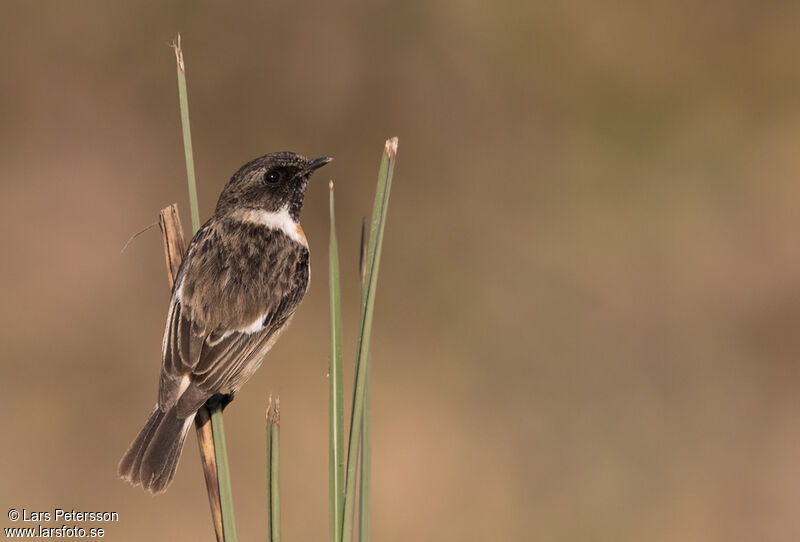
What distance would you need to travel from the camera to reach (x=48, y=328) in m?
6.36

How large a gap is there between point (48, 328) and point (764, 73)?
6.32 metres

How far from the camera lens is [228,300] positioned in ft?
12.1

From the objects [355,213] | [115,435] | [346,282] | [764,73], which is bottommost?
[115,435]

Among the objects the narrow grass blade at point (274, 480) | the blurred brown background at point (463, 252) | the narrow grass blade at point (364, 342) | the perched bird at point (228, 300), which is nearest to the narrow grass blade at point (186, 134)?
the perched bird at point (228, 300)

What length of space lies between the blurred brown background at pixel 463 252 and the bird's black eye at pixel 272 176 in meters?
2.40

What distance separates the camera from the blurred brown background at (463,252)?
20.1 feet

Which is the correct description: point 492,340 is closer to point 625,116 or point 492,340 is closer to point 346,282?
point 346,282

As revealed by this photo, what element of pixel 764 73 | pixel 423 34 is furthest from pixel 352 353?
pixel 764 73

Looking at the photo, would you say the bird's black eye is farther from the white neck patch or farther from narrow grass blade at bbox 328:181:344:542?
narrow grass blade at bbox 328:181:344:542

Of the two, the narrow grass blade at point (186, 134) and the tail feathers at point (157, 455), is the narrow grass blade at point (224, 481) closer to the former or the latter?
the tail feathers at point (157, 455)

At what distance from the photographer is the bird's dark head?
397cm

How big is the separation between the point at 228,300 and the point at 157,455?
71 cm

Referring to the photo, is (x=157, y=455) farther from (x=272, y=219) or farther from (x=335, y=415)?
(x=335, y=415)

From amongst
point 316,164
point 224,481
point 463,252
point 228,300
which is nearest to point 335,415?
point 224,481
